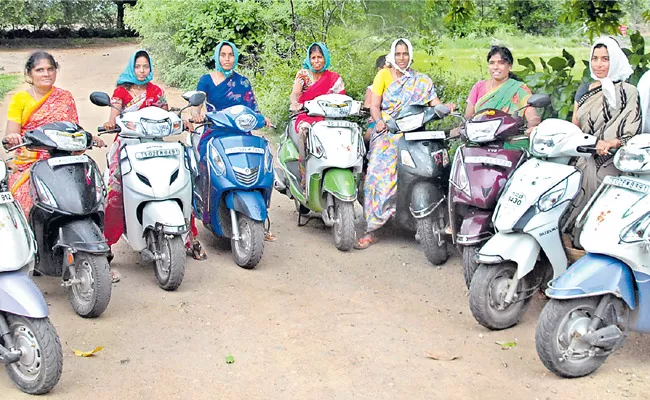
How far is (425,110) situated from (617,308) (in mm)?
2442

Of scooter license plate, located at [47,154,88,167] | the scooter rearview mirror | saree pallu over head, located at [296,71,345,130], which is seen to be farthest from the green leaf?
saree pallu over head, located at [296,71,345,130]

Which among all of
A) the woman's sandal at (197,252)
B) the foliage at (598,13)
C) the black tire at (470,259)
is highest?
the foliage at (598,13)

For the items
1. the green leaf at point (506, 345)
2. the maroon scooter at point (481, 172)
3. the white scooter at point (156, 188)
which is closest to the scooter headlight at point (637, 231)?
the green leaf at point (506, 345)

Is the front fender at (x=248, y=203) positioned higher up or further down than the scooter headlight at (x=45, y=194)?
further down

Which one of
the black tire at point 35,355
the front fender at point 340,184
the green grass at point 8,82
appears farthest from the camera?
the green grass at point 8,82

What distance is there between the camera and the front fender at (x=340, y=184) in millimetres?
6277

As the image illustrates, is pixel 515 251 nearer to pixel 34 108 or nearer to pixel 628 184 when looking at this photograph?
pixel 628 184

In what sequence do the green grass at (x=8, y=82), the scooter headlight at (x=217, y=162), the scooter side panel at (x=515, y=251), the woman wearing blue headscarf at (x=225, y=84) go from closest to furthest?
1. the scooter side panel at (x=515, y=251)
2. the scooter headlight at (x=217, y=162)
3. the woman wearing blue headscarf at (x=225, y=84)
4. the green grass at (x=8, y=82)

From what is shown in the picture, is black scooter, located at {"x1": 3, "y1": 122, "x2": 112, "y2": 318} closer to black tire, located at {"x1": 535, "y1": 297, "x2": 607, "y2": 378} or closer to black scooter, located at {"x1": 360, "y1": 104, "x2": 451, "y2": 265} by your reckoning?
black scooter, located at {"x1": 360, "y1": 104, "x2": 451, "y2": 265}

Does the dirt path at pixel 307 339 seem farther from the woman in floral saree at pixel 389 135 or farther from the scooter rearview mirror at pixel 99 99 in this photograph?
the scooter rearview mirror at pixel 99 99

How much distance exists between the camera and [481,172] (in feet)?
16.6

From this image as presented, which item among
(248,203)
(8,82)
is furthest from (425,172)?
(8,82)

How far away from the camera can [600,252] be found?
4035 mm

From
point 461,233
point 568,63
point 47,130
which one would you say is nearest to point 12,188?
point 47,130
